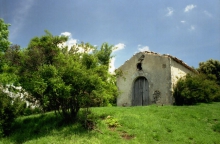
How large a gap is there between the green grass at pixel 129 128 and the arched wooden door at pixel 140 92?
5.54m

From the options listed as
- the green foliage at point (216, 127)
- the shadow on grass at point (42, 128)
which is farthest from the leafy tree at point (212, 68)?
the shadow on grass at point (42, 128)

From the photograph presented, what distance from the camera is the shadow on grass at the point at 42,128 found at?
10.7 m

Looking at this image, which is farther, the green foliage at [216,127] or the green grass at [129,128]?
the green foliage at [216,127]

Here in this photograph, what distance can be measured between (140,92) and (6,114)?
11646 mm

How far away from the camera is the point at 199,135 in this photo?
11016 millimetres

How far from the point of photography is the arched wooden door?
65.5 ft

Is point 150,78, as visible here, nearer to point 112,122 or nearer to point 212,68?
point 112,122

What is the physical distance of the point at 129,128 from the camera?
11258mm

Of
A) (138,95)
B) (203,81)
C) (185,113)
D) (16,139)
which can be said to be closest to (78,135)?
(16,139)

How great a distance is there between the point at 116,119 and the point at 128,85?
9.13 metres

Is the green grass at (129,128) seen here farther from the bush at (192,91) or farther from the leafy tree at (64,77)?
the bush at (192,91)

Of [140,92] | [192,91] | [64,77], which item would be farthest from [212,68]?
[64,77]

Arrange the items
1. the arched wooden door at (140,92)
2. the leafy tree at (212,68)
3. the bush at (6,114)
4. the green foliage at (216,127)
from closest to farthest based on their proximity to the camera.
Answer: the bush at (6,114) < the green foliage at (216,127) < the arched wooden door at (140,92) < the leafy tree at (212,68)

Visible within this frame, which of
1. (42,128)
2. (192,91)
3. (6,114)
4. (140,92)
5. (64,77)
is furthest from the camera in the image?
(140,92)
